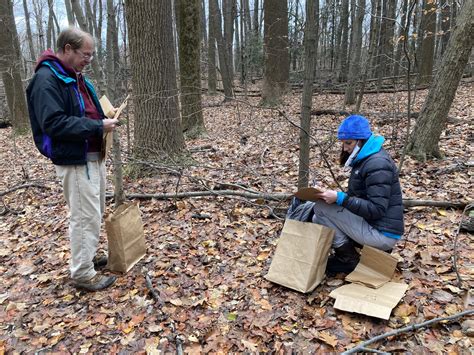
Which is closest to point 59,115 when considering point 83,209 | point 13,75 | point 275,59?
point 83,209

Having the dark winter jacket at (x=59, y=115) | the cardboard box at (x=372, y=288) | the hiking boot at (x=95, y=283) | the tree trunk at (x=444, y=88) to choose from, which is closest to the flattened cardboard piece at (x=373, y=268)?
the cardboard box at (x=372, y=288)

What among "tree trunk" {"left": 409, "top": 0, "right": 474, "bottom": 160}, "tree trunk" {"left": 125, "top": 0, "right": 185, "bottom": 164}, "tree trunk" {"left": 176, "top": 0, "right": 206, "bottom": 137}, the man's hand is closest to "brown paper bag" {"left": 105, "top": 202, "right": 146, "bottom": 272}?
the man's hand

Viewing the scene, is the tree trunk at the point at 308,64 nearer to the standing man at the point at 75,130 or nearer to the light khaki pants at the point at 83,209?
the standing man at the point at 75,130

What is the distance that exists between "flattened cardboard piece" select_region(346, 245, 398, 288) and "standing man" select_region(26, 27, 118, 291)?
219 cm

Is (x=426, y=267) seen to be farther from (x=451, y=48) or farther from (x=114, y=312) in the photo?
(x=451, y=48)

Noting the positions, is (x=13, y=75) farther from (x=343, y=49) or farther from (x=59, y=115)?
(x=343, y=49)

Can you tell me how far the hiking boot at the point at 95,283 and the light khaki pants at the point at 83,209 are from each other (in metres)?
0.05

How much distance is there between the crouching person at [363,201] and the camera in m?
2.68

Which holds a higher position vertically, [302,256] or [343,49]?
[343,49]

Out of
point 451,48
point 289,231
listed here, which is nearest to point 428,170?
point 451,48

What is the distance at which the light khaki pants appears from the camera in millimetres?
2746

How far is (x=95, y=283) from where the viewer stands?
3031mm

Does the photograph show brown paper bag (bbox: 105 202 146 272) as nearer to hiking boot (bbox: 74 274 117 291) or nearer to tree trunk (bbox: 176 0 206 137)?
hiking boot (bbox: 74 274 117 291)

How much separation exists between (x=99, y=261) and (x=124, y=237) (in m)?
0.47
